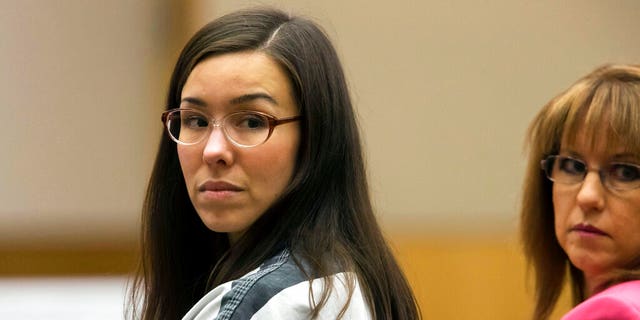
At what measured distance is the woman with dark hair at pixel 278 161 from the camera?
5.45 ft

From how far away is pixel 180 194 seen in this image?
75.4 inches

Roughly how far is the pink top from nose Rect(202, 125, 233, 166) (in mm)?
617

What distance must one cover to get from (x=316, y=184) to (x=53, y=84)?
3.24 metres

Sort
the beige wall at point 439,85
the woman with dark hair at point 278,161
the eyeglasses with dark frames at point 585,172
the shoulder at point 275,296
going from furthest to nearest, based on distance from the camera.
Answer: the beige wall at point 439,85, the eyeglasses with dark frames at point 585,172, the woman with dark hair at point 278,161, the shoulder at point 275,296

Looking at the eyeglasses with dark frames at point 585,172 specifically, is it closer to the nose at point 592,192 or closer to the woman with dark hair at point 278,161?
the nose at point 592,192

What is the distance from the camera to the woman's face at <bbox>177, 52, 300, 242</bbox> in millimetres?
1687

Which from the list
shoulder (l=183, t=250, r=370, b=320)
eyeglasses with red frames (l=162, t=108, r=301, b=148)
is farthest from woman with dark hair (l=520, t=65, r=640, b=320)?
eyeglasses with red frames (l=162, t=108, r=301, b=148)

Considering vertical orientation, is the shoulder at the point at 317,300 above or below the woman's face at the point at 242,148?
below

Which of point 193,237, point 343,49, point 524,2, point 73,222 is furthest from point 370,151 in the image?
point 193,237

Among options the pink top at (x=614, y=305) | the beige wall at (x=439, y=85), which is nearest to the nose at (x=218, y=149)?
the pink top at (x=614, y=305)

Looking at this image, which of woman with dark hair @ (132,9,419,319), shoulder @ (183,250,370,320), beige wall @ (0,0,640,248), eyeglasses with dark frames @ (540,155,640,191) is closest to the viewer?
shoulder @ (183,250,370,320)

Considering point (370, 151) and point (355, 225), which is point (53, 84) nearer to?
point (370, 151)

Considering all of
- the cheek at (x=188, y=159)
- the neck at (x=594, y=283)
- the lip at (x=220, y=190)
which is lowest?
the neck at (x=594, y=283)

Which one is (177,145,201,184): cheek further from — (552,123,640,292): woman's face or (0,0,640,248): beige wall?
(0,0,640,248): beige wall
